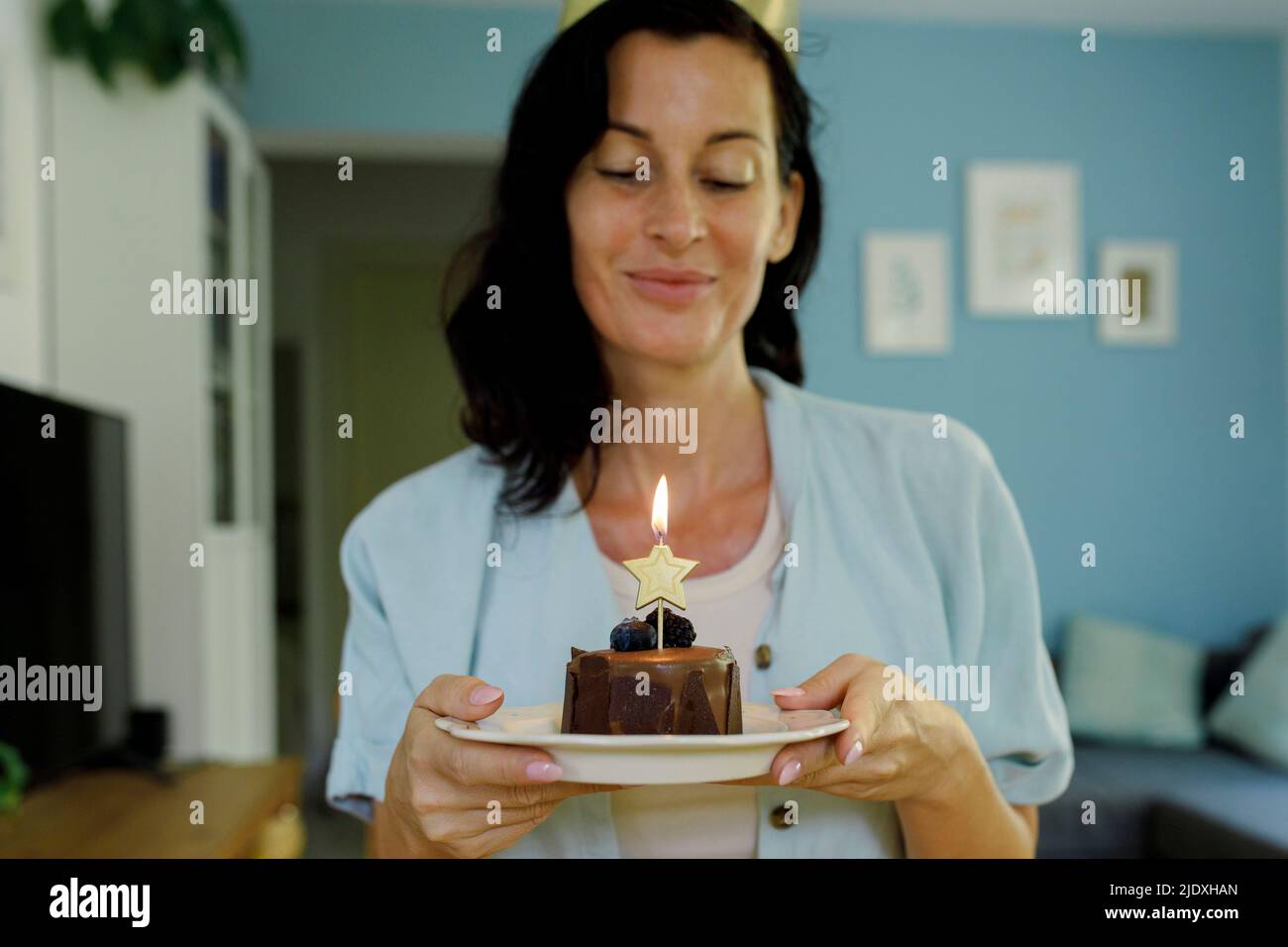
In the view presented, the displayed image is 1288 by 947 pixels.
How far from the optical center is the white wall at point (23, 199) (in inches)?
61.4

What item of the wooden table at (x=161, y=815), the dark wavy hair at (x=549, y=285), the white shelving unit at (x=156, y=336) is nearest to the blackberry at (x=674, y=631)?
the dark wavy hair at (x=549, y=285)

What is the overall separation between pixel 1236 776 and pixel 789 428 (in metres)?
1.27

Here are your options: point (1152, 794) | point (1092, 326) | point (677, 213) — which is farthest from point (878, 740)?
point (1152, 794)

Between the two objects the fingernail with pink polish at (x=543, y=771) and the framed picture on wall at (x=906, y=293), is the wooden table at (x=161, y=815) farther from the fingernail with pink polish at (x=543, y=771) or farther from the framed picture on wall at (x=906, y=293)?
the framed picture on wall at (x=906, y=293)

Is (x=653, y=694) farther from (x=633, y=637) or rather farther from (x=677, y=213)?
(x=677, y=213)

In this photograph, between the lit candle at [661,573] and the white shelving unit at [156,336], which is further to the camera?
the white shelving unit at [156,336]

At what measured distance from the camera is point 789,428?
0.67 meters

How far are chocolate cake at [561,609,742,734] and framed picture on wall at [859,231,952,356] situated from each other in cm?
64

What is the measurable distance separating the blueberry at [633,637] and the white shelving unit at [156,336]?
1510mm

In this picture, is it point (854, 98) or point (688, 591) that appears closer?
point (688, 591)

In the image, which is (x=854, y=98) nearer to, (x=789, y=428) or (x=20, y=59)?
(x=789, y=428)

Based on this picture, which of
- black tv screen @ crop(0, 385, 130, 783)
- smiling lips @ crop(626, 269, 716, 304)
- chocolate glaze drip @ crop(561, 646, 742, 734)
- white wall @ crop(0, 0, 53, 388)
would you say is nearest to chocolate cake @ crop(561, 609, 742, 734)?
chocolate glaze drip @ crop(561, 646, 742, 734)

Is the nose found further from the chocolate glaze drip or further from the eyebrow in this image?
the chocolate glaze drip
